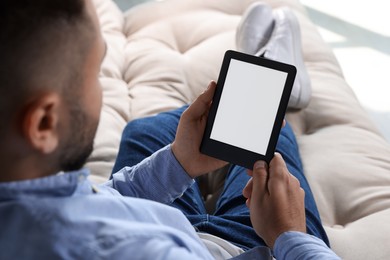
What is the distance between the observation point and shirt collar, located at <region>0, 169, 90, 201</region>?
516 mm

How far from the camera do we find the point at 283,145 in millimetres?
1009

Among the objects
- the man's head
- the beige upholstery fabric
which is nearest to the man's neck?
the man's head

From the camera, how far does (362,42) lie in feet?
6.37

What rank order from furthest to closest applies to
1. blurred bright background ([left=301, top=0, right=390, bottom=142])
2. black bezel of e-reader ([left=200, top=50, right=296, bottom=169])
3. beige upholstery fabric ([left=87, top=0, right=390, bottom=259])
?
blurred bright background ([left=301, top=0, right=390, bottom=142]), beige upholstery fabric ([left=87, top=0, right=390, bottom=259]), black bezel of e-reader ([left=200, top=50, right=296, bottom=169])

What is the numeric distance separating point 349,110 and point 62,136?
2.71 ft

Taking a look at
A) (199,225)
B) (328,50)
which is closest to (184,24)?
(328,50)

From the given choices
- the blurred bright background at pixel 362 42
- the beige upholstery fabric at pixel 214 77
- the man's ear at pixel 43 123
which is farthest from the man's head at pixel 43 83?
the blurred bright background at pixel 362 42

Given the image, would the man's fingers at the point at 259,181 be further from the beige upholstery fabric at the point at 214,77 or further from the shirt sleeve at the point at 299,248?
the beige upholstery fabric at the point at 214,77

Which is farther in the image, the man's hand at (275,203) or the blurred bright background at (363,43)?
the blurred bright background at (363,43)

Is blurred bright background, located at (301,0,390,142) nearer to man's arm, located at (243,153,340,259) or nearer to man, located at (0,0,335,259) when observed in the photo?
man's arm, located at (243,153,340,259)

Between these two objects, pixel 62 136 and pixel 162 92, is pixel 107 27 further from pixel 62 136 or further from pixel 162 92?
pixel 62 136

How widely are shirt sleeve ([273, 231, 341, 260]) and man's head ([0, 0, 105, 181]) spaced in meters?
0.27

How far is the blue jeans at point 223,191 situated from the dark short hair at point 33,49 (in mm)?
383

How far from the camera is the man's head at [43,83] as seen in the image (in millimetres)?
501
